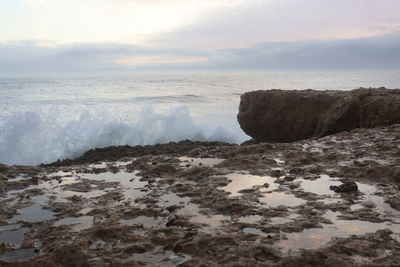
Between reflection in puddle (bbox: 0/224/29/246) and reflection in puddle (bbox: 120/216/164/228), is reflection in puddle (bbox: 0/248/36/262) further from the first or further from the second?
reflection in puddle (bbox: 120/216/164/228)

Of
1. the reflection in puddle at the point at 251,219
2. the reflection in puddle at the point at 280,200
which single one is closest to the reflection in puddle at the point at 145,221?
the reflection in puddle at the point at 251,219

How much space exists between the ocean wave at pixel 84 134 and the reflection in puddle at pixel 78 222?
8.10 m

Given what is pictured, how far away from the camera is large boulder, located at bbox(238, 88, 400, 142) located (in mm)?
7301

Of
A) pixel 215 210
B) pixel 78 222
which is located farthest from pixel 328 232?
pixel 78 222

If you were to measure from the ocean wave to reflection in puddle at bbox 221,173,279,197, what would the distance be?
7.91 m

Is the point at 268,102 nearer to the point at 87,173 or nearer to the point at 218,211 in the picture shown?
the point at 87,173

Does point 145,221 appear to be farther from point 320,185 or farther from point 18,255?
point 320,185

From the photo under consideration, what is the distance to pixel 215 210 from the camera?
3562 millimetres

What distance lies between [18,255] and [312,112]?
6.92 m

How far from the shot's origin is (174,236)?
292 cm

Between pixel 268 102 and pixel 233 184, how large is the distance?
5.20 meters

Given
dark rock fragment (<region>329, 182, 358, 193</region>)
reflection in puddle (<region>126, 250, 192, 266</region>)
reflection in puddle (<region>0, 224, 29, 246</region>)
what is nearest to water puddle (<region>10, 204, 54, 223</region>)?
reflection in puddle (<region>0, 224, 29, 246</region>)

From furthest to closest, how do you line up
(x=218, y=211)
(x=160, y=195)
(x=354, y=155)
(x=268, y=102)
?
1. (x=268, y=102)
2. (x=354, y=155)
3. (x=160, y=195)
4. (x=218, y=211)

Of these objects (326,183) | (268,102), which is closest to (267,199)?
(326,183)
